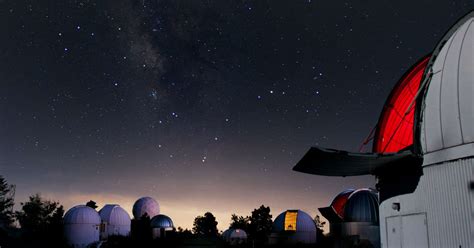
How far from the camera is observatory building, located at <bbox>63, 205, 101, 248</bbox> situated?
36.3 metres

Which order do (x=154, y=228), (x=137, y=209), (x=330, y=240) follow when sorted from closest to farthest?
(x=330, y=240) < (x=154, y=228) < (x=137, y=209)

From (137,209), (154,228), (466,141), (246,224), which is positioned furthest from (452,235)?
(246,224)

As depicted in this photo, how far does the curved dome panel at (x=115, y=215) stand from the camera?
45188mm

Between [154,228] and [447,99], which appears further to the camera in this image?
[154,228]

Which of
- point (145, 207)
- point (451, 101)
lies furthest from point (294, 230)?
point (451, 101)

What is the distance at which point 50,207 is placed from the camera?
70.0 meters

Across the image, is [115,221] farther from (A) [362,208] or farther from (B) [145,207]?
(A) [362,208]

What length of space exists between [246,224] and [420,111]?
81.3m

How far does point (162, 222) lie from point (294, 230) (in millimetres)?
23050

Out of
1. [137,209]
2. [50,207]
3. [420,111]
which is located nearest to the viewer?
[420,111]

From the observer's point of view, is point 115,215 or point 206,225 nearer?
point 115,215

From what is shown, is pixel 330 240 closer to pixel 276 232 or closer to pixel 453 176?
pixel 276 232

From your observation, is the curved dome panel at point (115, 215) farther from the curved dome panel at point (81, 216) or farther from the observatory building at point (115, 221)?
the curved dome panel at point (81, 216)

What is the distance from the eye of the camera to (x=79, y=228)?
3641 centimetres
